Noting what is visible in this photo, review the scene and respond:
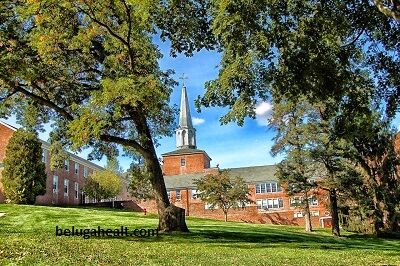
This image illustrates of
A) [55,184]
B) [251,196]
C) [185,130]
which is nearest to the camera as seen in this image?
[55,184]

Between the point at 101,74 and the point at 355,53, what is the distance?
33.5 feet

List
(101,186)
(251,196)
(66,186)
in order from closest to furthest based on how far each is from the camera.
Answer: (66,186) → (101,186) → (251,196)

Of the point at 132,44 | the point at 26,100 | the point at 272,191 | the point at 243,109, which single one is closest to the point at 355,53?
the point at 243,109

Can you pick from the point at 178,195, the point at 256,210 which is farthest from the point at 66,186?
the point at 256,210

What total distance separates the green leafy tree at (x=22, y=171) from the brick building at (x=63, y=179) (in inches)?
153

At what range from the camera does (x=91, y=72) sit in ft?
56.3

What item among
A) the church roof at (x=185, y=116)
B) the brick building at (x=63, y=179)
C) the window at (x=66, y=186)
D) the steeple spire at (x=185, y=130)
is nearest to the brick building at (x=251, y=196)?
the steeple spire at (x=185, y=130)

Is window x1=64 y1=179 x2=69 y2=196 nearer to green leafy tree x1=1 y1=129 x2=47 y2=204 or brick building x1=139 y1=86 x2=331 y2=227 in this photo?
brick building x1=139 y1=86 x2=331 y2=227

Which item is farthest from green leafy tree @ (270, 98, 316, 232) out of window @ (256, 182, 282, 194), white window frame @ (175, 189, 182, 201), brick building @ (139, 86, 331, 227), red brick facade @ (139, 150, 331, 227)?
white window frame @ (175, 189, 182, 201)

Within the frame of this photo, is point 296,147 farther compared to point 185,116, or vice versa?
point 185,116

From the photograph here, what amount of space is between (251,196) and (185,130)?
2279 centimetres

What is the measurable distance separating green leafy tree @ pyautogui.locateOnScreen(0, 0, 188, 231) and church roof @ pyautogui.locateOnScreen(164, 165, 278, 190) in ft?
136

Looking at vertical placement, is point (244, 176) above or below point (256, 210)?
above

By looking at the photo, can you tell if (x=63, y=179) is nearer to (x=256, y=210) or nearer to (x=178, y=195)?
(x=178, y=195)
